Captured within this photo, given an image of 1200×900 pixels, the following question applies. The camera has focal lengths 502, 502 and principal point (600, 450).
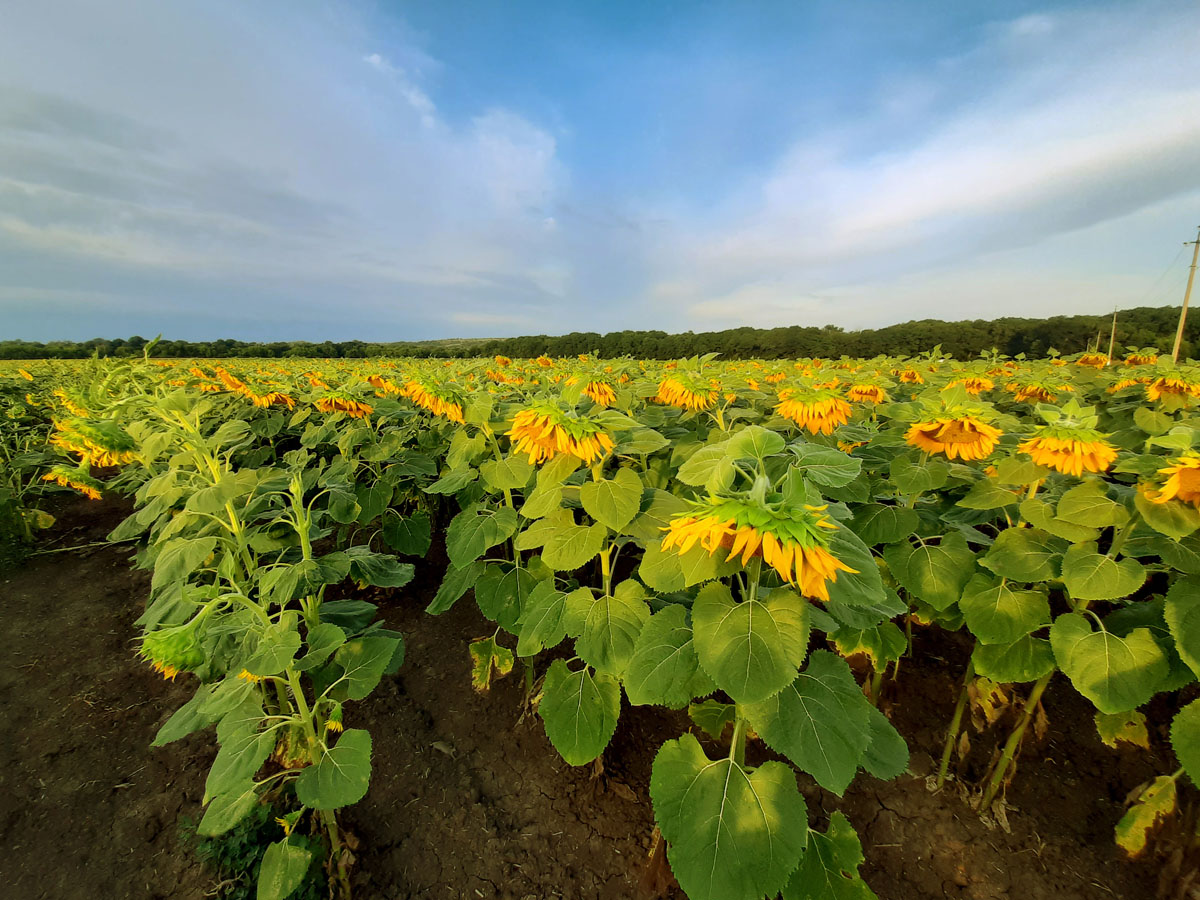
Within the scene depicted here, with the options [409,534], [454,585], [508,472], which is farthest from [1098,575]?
[409,534]

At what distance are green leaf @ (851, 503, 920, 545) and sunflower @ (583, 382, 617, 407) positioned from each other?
1.21 m

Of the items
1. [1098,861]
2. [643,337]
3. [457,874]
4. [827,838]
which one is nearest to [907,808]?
[1098,861]

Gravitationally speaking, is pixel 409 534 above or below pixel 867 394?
below

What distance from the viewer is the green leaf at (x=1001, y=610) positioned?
5.66 ft

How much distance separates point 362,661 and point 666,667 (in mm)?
1368

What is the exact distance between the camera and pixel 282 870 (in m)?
1.83

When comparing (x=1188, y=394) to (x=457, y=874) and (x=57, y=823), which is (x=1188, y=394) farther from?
(x=57, y=823)

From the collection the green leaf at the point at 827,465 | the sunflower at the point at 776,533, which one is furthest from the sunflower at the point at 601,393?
the sunflower at the point at 776,533

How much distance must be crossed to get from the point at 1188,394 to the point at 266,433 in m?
6.99

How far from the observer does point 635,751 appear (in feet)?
8.66

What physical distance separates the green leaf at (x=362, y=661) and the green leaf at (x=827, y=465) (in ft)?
5.79

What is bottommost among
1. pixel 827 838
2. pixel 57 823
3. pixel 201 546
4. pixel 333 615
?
pixel 57 823

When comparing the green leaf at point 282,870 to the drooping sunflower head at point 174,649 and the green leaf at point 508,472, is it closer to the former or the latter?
the drooping sunflower head at point 174,649

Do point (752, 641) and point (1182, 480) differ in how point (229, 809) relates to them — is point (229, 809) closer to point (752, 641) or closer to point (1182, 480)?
point (752, 641)
